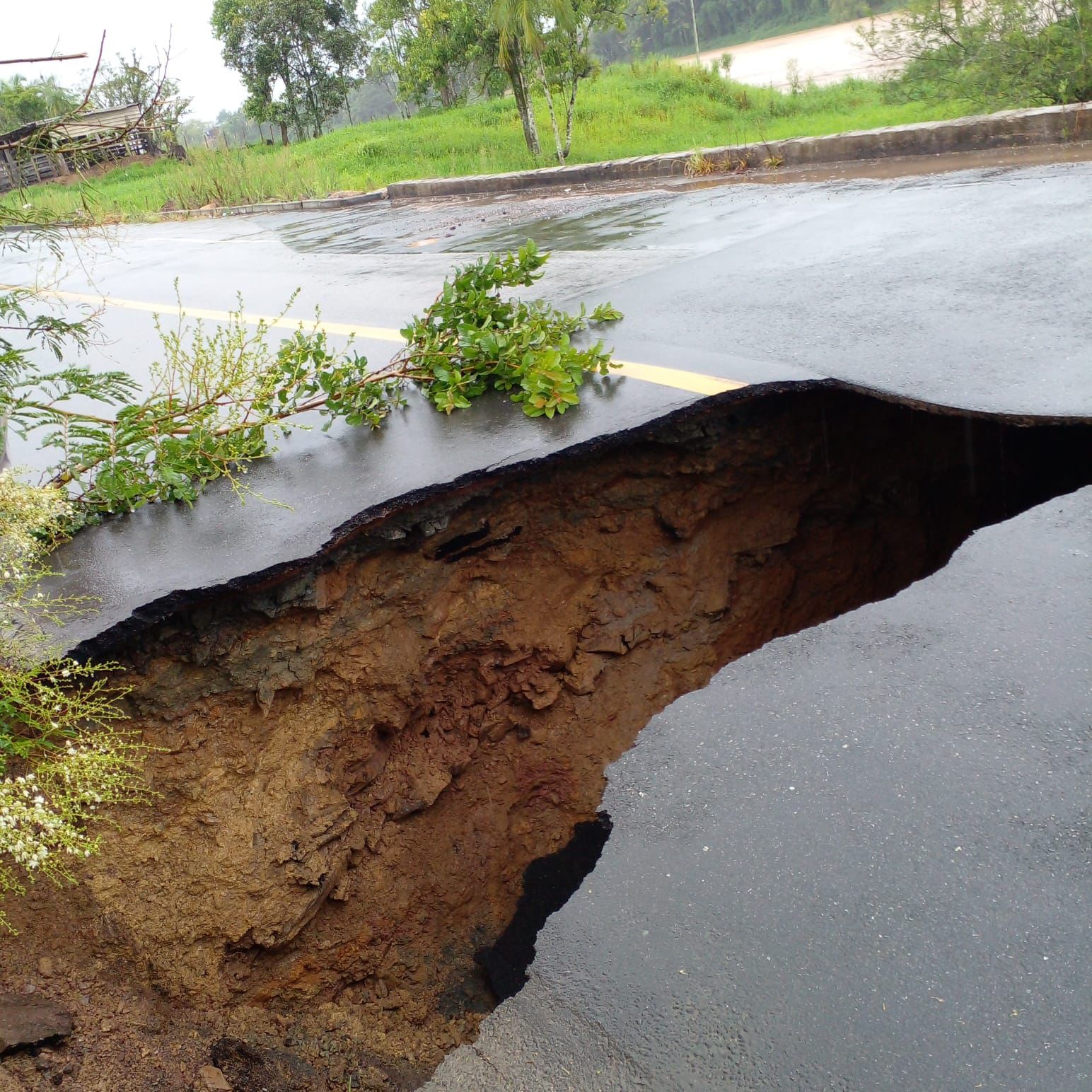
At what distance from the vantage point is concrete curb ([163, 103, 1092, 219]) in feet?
33.3

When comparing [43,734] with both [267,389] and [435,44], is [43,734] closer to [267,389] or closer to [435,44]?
[267,389]

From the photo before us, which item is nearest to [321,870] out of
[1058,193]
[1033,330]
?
[1033,330]

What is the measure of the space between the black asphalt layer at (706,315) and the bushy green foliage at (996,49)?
3387 millimetres

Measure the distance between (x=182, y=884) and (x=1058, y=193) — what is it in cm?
748

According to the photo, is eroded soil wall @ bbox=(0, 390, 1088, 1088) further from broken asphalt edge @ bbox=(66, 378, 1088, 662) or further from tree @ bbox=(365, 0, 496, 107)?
tree @ bbox=(365, 0, 496, 107)

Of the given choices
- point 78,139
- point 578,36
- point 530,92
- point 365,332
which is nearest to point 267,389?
point 78,139

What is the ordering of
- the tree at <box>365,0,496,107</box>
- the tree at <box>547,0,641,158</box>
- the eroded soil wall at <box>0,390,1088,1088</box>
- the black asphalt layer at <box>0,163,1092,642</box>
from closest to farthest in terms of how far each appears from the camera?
the eroded soil wall at <box>0,390,1088,1088</box> < the black asphalt layer at <box>0,163,1092,642</box> < the tree at <box>547,0,641,158</box> < the tree at <box>365,0,496,107</box>

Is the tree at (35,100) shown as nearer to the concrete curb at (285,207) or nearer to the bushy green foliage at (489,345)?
the bushy green foliage at (489,345)

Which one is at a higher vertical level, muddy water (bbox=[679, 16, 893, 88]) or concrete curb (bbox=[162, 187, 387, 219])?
muddy water (bbox=[679, 16, 893, 88])

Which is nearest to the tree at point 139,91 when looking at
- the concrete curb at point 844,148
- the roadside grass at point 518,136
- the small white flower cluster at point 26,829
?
the small white flower cluster at point 26,829

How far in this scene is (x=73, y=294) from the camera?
1141 centimetres

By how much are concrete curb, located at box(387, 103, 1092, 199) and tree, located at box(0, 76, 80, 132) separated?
931cm

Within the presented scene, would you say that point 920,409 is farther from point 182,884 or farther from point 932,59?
point 932,59

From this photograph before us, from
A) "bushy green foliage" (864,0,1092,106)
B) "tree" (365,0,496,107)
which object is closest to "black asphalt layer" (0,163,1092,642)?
"bushy green foliage" (864,0,1092,106)
